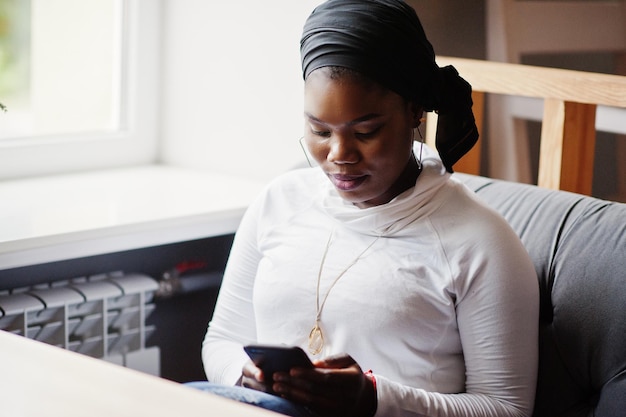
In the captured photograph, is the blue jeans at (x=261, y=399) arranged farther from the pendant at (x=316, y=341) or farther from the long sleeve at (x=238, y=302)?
the long sleeve at (x=238, y=302)

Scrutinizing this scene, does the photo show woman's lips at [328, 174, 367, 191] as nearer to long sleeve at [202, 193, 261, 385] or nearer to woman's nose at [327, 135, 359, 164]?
woman's nose at [327, 135, 359, 164]

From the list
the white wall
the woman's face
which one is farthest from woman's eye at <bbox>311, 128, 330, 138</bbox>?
the white wall

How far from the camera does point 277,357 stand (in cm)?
140

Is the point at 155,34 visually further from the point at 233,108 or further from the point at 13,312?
the point at 13,312

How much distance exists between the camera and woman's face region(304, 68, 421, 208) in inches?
58.8

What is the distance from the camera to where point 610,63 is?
2.64 metres

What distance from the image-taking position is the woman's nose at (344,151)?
1506mm

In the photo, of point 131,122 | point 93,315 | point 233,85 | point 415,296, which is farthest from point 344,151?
point 131,122

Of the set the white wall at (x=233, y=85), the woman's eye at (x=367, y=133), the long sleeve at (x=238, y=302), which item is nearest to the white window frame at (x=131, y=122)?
the white wall at (x=233, y=85)

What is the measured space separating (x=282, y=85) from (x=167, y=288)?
603 mm

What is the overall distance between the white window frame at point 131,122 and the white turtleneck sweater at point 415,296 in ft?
3.20

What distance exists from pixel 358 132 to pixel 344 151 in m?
0.04

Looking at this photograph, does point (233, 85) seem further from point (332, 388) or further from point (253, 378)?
point (332, 388)

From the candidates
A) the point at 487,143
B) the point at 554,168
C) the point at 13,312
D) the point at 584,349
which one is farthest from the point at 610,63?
the point at 13,312
